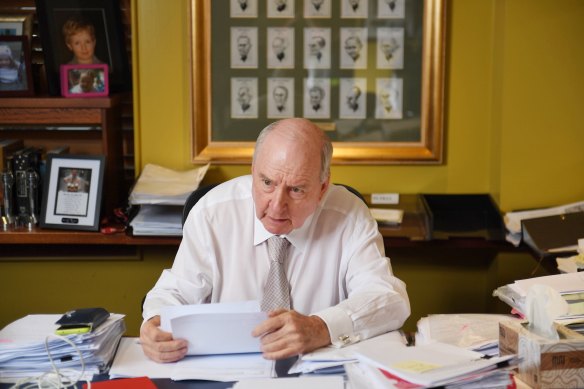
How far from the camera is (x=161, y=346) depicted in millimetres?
2156

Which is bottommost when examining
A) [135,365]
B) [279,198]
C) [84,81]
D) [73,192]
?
[135,365]

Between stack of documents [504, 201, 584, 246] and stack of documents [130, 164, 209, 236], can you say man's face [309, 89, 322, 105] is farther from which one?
stack of documents [504, 201, 584, 246]

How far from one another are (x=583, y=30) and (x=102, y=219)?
2.09 metres

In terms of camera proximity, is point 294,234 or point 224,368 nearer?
point 224,368

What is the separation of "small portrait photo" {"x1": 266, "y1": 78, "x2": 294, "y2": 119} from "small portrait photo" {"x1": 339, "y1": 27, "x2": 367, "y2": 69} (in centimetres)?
25

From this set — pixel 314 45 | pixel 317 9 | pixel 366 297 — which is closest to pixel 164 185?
pixel 314 45

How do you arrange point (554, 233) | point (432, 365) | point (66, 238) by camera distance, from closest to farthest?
point (432, 365) → point (554, 233) → point (66, 238)

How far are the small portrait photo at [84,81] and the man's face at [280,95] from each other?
2.33 ft

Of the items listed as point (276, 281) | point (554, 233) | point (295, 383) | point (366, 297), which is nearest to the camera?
point (295, 383)

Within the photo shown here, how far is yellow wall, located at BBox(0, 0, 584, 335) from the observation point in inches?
141

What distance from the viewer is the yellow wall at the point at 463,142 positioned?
3590mm

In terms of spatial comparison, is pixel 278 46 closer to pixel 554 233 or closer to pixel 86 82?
pixel 86 82

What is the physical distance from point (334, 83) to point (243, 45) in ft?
1.38

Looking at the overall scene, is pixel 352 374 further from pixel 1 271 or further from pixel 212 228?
pixel 1 271
